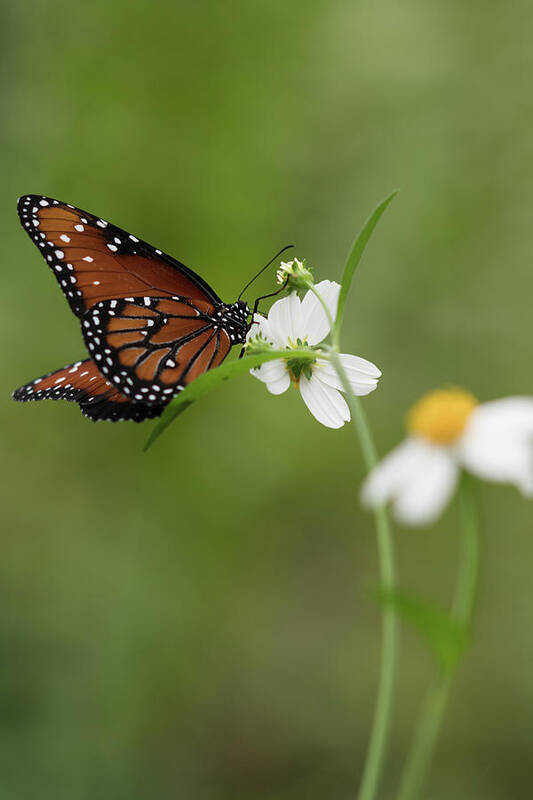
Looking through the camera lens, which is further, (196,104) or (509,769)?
(196,104)

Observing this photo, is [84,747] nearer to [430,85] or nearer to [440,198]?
[440,198]

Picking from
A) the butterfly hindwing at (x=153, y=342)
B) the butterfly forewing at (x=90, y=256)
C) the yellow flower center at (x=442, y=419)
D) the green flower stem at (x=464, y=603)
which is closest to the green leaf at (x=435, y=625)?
the green flower stem at (x=464, y=603)

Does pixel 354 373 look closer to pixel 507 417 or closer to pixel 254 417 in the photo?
pixel 507 417

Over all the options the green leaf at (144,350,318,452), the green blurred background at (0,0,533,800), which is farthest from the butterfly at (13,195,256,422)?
the green blurred background at (0,0,533,800)

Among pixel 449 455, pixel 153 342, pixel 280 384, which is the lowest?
pixel 449 455

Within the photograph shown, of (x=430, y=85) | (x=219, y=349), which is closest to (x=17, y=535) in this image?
(x=219, y=349)

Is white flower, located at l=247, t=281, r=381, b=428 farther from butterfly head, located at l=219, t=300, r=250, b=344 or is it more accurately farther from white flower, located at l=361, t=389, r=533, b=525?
butterfly head, located at l=219, t=300, r=250, b=344

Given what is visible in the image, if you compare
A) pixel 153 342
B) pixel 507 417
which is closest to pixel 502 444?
pixel 507 417
